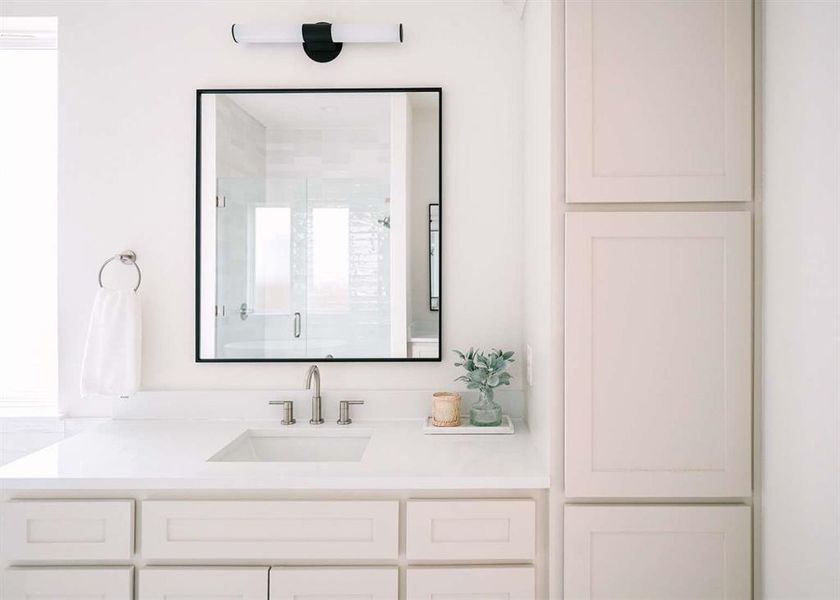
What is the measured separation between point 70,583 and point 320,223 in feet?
4.33

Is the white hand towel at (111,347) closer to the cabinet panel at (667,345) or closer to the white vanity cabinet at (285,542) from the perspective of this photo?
the white vanity cabinet at (285,542)

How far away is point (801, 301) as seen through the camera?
52.4 inches

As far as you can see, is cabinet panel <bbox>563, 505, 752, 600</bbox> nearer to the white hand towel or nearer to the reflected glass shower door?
the reflected glass shower door

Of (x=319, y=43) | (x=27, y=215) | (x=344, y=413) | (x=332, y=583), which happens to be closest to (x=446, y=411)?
(x=344, y=413)

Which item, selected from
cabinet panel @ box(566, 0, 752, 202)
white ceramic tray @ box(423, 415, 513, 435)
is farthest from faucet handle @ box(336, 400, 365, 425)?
cabinet panel @ box(566, 0, 752, 202)

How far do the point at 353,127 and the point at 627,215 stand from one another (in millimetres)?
1068

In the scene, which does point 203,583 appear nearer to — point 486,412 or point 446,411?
point 446,411

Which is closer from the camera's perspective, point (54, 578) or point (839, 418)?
point (839, 418)

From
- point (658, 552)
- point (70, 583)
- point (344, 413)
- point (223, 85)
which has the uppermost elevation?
point (223, 85)

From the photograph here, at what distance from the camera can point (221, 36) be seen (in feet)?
6.95

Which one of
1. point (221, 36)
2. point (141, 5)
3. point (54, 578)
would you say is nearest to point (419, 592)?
point (54, 578)

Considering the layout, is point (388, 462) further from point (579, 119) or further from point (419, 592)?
point (579, 119)

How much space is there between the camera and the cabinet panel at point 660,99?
4.87ft

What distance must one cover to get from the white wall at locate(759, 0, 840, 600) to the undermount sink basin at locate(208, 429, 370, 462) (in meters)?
1.23
